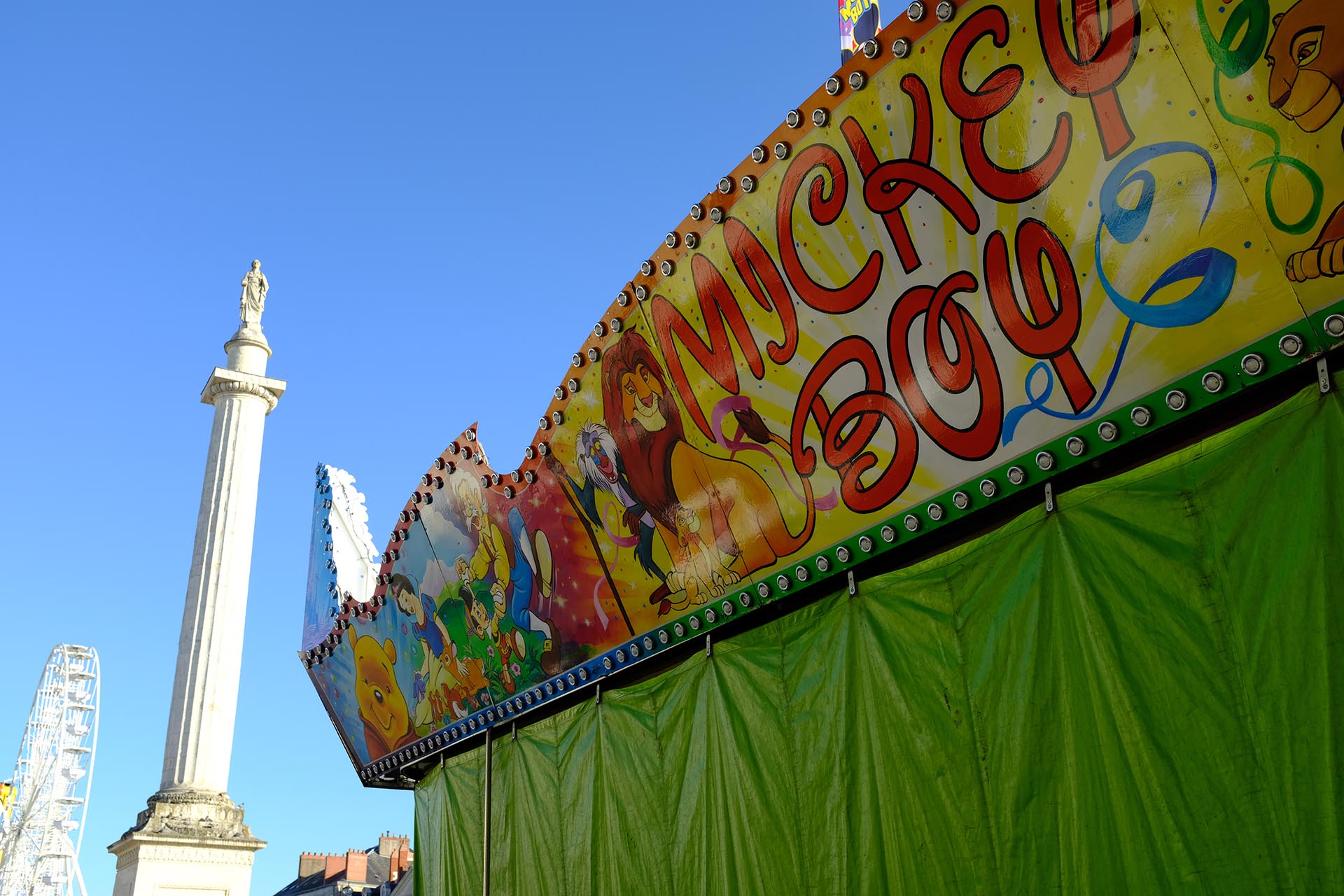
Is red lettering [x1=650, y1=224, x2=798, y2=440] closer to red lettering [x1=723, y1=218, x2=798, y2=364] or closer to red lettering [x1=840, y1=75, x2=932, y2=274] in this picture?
red lettering [x1=723, y1=218, x2=798, y2=364]

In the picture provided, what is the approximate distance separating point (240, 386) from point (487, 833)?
997cm

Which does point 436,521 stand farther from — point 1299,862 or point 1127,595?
point 1299,862

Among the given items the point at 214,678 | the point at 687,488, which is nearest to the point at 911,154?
the point at 687,488

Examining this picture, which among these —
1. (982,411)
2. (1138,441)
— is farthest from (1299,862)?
(982,411)

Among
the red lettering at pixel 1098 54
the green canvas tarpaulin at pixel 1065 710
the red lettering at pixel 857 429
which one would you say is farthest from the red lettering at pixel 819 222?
the green canvas tarpaulin at pixel 1065 710

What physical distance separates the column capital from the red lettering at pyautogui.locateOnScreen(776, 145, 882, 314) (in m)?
12.3

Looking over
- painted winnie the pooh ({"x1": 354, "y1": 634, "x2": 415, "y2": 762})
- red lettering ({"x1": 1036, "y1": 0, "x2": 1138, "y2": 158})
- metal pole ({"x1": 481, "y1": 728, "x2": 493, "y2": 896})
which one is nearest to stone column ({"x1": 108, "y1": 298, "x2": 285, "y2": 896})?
painted winnie the pooh ({"x1": 354, "y1": 634, "x2": 415, "y2": 762})

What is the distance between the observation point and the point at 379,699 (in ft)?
25.3

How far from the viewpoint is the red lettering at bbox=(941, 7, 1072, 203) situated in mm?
3121

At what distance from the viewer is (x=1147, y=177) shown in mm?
2924

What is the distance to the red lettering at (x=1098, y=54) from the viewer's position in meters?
2.88

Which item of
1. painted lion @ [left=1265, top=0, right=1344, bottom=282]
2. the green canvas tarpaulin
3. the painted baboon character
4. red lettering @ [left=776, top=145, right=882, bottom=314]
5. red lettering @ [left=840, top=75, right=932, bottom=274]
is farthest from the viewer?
the painted baboon character

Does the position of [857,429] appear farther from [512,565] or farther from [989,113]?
[512,565]

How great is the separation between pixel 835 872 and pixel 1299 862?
5.55 feet
